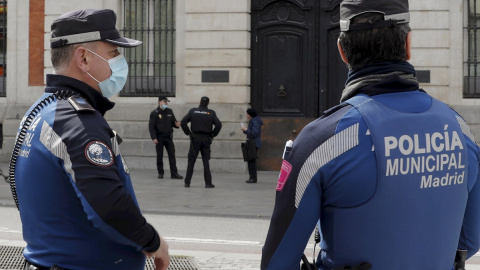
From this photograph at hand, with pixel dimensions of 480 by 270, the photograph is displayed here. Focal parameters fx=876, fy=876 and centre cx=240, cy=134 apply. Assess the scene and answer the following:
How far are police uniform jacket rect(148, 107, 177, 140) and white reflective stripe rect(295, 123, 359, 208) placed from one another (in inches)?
633

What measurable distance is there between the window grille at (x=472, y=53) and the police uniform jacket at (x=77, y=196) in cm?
1728

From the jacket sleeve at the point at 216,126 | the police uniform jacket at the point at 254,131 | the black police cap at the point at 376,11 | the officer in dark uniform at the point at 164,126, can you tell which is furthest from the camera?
the officer in dark uniform at the point at 164,126

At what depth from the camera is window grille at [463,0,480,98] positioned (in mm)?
19578

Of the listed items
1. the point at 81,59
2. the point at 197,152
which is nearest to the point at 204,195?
the point at 197,152

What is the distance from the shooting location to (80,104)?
329 cm

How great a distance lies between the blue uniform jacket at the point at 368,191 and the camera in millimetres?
2781

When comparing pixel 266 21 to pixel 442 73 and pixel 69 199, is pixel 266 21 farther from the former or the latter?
pixel 69 199

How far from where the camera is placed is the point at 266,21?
20703 millimetres

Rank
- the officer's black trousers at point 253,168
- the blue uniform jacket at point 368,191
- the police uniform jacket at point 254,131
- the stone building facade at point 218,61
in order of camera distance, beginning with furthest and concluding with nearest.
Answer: the stone building facade at point 218,61, the police uniform jacket at point 254,131, the officer's black trousers at point 253,168, the blue uniform jacket at point 368,191

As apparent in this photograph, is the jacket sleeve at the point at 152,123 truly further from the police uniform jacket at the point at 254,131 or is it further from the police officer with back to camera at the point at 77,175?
the police officer with back to camera at the point at 77,175

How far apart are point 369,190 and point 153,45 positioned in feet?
60.3

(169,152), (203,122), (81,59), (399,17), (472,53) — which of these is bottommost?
(169,152)

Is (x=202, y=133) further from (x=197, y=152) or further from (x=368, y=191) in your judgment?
(x=368, y=191)

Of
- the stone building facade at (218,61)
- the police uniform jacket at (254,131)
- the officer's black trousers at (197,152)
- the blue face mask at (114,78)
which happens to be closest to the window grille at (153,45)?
the stone building facade at (218,61)
